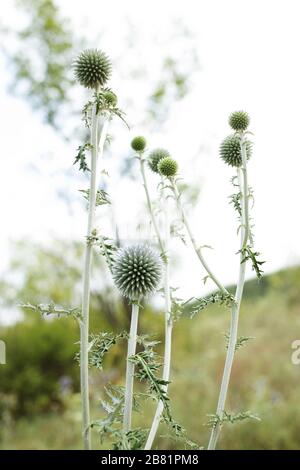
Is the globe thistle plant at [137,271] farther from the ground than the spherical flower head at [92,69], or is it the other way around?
the spherical flower head at [92,69]

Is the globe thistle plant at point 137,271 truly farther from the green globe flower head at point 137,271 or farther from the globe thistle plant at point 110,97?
the globe thistle plant at point 110,97

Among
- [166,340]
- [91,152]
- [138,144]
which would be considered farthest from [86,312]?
[138,144]

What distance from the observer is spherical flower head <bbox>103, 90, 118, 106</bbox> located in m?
1.95

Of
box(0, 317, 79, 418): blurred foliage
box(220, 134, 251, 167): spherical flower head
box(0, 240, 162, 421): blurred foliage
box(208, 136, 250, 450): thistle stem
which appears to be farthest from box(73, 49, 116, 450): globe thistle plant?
box(0, 317, 79, 418): blurred foliage

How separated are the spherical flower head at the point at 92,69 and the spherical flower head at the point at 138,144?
28 centimetres

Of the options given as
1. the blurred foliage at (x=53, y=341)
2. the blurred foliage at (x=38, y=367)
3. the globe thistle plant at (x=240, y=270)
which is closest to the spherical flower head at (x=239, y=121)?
the globe thistle plant at (x=240, y=270)

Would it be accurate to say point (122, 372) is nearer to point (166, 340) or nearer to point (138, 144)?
point (138, 144)

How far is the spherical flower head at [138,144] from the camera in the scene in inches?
95.1

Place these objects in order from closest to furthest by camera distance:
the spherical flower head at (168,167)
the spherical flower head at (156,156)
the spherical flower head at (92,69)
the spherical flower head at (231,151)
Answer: the spherical flower head at (168,167)
the spherical flower head at (92,69)
the spherical flower head at (231,151)
the spherical flower head at (156,156)

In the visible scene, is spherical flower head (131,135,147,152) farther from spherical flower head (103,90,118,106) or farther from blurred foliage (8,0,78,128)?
blurred foliage (8,0,78,128)

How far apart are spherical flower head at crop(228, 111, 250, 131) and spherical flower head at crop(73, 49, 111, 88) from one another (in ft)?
1.89

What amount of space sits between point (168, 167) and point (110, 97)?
33 cm

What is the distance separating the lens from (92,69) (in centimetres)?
229

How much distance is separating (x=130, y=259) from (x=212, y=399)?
6042mm
